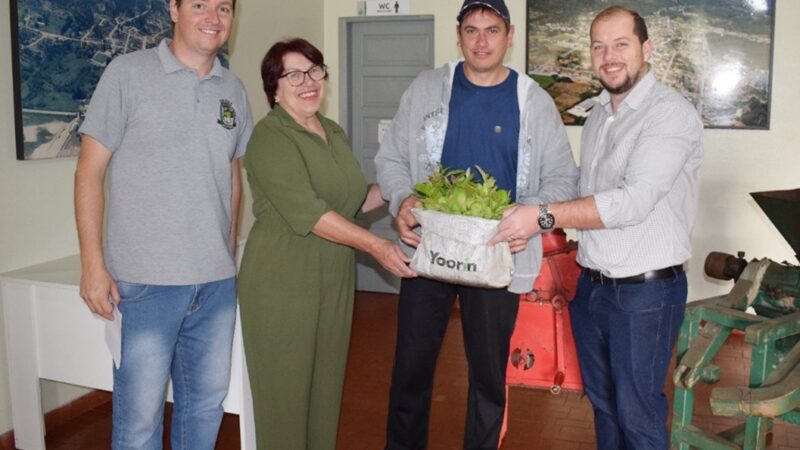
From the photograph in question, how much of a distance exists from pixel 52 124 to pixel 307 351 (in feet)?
6.64

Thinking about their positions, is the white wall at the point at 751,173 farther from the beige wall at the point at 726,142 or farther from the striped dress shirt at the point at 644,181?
the striped dress shirt at the point at 644,181

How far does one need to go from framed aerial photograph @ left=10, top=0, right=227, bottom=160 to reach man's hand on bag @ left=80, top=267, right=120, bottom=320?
5.17 ft

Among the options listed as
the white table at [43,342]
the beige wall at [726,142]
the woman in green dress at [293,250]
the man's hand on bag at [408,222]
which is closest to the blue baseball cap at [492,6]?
the woman in green dress at [293,250]

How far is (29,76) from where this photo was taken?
11.9 feet

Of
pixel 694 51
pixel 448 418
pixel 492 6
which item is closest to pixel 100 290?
pixel 492 6

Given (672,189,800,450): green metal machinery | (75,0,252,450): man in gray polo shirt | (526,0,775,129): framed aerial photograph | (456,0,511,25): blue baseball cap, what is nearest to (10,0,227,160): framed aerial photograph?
(75,0,252,450): man in gray polo shirt

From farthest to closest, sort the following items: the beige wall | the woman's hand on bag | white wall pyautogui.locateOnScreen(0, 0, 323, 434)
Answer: the beige wall, white wall pyautogui.locateOnScreen(0, 0, 323, 434), the woman's hand on bag

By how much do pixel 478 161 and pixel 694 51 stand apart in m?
3.56

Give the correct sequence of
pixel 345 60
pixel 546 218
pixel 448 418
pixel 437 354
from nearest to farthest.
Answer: pixel 546 218, pixel 437 354, pixel 448 418, pixel 345 60

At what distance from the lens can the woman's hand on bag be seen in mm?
2537

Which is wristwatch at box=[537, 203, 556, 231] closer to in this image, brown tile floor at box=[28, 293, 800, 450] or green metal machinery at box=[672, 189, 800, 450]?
green metal machinery at box=[672, 189, 800, 450]

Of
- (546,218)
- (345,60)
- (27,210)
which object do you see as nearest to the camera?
(546,218)

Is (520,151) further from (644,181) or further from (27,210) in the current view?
(27,210)

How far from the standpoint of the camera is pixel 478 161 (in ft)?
8.90
